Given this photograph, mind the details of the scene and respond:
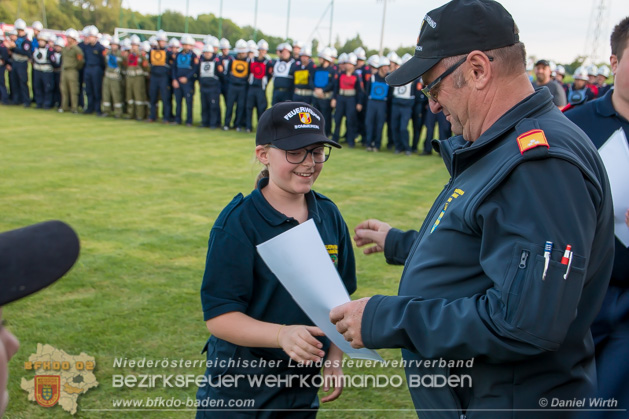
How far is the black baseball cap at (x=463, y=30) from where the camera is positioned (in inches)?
70.2

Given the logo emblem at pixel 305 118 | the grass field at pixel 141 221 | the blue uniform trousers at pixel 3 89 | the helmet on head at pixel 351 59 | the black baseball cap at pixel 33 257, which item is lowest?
the grass field at pixel 141 221

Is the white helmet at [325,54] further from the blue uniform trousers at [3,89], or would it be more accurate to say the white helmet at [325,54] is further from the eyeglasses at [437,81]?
the eyeglasses at [437,81]

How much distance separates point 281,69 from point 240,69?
1.20 metres

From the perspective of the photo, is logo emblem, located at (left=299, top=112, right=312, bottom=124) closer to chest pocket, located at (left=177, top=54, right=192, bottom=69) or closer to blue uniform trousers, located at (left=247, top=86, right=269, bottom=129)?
blue uniform trousers, located at (left=247, top=86, right=269, bottom=129)

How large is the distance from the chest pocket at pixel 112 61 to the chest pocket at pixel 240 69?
12.2ft

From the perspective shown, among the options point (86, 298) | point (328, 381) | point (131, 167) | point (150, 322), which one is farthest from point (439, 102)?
point (131, 167)

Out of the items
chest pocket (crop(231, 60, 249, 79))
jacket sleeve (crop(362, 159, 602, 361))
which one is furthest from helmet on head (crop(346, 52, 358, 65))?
jacket sleeve (crop(362, 159, 602, 361))

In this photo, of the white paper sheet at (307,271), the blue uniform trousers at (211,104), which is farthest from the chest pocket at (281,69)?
the white paper sheet at (307,271)

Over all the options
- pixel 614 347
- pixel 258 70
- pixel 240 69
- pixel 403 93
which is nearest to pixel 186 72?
pixel 240 69

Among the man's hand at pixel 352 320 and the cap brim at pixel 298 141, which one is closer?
the man's hand at pixel 352 320

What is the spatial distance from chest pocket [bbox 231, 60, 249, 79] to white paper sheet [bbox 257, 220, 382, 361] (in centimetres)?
1542

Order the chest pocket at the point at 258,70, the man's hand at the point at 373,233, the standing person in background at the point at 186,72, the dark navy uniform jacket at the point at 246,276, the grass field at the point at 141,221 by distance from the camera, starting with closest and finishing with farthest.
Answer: the dark navy uniform jacket at the point at 246,276, the man's hand at the point at 373,233, the grass field at the point at 141,221, the chest pocket at the point at 258,70, the standing person in background at the point at 186,72

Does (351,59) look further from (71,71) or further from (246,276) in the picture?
(246,276)

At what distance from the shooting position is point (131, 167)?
10.6 metres
